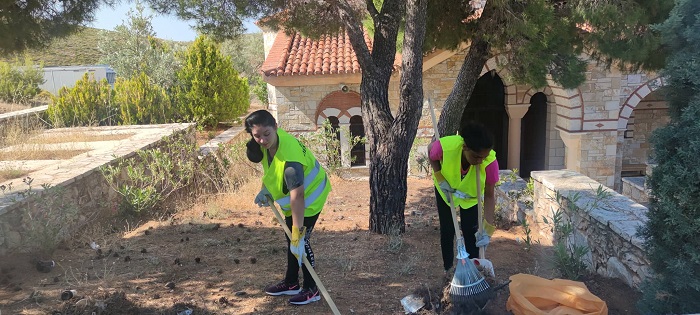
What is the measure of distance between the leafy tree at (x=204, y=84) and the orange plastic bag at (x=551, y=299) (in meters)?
13.7

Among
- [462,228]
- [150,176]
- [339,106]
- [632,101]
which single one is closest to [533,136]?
[632,101]

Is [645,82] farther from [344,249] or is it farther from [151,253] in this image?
[151,253]

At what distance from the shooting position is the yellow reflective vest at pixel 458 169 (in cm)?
329

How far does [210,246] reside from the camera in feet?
15.3

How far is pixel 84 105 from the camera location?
43.3ft

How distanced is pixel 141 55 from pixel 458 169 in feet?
58.8

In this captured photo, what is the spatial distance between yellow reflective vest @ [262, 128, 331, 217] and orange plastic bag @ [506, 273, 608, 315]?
1.30 meters

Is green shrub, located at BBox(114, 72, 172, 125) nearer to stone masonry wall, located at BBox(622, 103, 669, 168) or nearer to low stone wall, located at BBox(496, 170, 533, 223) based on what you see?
low stone wall, located at BBox(496, 170, 533, 223)

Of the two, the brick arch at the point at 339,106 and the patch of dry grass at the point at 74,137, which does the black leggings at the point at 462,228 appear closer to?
the patch of dry grass at the point at 74,137

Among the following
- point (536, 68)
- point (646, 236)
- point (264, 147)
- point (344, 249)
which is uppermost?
point (536, 68)

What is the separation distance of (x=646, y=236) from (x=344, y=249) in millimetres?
2604

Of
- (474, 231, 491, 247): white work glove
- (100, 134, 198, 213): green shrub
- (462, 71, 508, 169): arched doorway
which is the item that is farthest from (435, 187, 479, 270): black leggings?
(462, 71, 508, 169): arched doorway

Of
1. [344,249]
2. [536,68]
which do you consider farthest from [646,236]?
[536,68]

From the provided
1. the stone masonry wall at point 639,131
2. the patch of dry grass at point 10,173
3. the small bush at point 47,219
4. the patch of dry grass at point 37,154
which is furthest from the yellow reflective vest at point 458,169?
the stone masonry wall at point 639,131
